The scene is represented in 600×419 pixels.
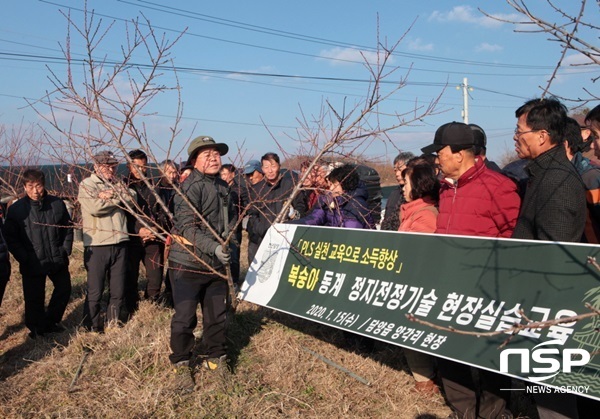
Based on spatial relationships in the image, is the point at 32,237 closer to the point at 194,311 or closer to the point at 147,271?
the point at 147,271

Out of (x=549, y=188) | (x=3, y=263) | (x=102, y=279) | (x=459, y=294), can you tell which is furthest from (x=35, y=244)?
(x=549, y=188)

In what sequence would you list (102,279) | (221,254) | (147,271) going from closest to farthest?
(221,254) < (102,279) < (147,271)

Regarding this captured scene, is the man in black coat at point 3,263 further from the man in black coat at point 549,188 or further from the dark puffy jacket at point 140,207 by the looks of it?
the man in black coat at point 549,188

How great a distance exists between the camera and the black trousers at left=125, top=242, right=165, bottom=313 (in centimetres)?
636

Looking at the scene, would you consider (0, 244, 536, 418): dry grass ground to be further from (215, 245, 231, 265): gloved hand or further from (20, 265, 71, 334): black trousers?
(215, 245, 231, 265): gloved hand

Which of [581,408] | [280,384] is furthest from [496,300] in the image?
[280,384]

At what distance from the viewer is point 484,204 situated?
3355mm

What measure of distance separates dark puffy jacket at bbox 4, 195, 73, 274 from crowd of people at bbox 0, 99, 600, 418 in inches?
0.5

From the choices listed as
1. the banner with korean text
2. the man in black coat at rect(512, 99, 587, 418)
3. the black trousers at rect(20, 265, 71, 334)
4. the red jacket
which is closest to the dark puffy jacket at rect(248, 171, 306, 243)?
the banner with korean text

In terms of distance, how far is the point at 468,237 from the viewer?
327 cm

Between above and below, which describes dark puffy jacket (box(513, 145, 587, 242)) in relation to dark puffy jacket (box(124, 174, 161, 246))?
above

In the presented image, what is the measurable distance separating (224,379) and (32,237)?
3131mm

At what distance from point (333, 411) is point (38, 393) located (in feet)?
7.63

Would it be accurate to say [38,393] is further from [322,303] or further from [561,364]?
[561,364]
